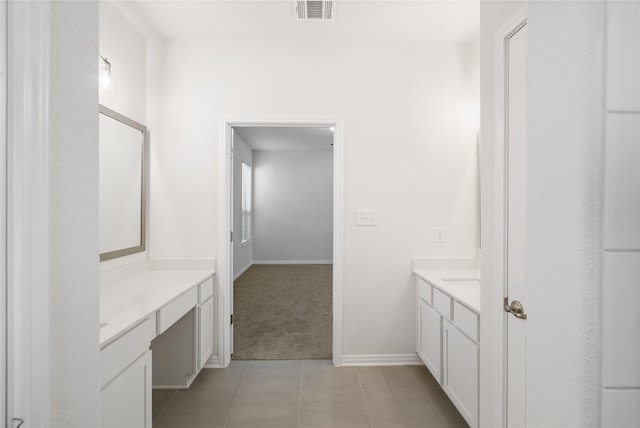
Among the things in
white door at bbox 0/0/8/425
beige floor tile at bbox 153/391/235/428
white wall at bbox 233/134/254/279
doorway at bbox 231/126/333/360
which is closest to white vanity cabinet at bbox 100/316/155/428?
beige floor tile at bbox 153/391/235/428

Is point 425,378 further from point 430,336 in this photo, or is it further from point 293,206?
point 293,206

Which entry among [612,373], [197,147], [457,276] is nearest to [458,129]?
[457,276]

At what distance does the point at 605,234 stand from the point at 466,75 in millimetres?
2719

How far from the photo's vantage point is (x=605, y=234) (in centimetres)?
51

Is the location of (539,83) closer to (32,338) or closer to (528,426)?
(528,426)

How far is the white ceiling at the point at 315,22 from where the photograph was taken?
7.63ft

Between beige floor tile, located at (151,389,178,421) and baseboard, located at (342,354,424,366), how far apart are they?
1.31 meters

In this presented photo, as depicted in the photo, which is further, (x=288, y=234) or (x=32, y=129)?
(x=288, y=234)

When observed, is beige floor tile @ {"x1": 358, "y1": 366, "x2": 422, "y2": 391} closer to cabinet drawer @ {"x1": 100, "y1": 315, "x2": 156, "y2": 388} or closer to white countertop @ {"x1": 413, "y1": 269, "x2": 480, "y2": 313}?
white countertop @ {"x1": 413, "y1": 269, "x2": 480, "y2": 313}

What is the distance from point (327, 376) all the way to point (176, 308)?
1276 mm

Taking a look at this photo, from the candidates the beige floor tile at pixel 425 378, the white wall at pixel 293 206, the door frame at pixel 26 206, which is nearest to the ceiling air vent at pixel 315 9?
the door frame at pixel 26 206

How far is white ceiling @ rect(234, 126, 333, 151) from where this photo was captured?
19.0 feet

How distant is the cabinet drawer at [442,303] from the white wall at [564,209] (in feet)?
5.00

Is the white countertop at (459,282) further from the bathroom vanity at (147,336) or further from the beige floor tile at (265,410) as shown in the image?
the bathroom vanity at (147,336)
